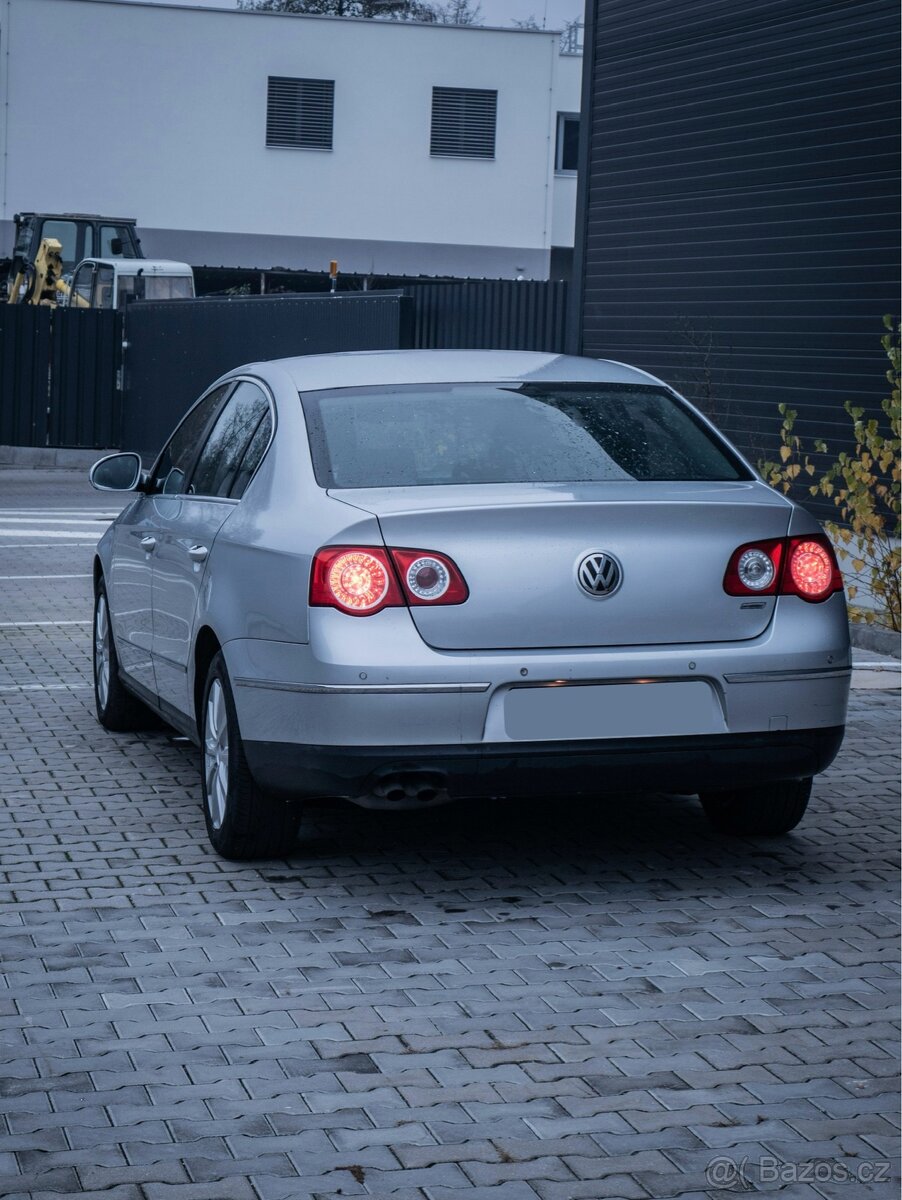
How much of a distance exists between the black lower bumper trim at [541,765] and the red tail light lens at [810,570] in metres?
0.43

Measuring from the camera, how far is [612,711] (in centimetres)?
586

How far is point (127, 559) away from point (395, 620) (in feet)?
9.02

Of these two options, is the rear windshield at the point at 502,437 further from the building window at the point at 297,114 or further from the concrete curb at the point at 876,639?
the building window at the point at 297,114

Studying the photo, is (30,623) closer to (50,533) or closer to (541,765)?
(50,533)

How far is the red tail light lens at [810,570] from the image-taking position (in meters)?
6.11

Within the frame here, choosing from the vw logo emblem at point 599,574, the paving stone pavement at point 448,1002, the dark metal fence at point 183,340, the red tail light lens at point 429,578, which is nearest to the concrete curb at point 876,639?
the paving stone pavement at point 448,1002

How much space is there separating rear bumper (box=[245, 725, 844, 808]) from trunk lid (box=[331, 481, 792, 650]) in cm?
31

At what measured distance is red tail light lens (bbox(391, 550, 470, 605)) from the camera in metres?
5.79

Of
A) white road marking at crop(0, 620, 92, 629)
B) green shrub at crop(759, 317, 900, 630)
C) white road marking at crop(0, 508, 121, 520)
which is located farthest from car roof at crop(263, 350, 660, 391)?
white road marking at crop(0, 508, 121, 520)

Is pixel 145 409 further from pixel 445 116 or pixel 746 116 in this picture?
pixel 445 116

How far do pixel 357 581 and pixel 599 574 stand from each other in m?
0.70

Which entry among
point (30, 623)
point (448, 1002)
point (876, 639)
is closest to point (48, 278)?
point (30, 623)

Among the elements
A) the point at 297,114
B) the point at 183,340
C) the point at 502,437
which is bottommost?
the point at 502,437

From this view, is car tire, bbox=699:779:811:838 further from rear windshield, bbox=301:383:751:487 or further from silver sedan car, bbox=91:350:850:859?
rear windshield, bbox=301:383:751:487
